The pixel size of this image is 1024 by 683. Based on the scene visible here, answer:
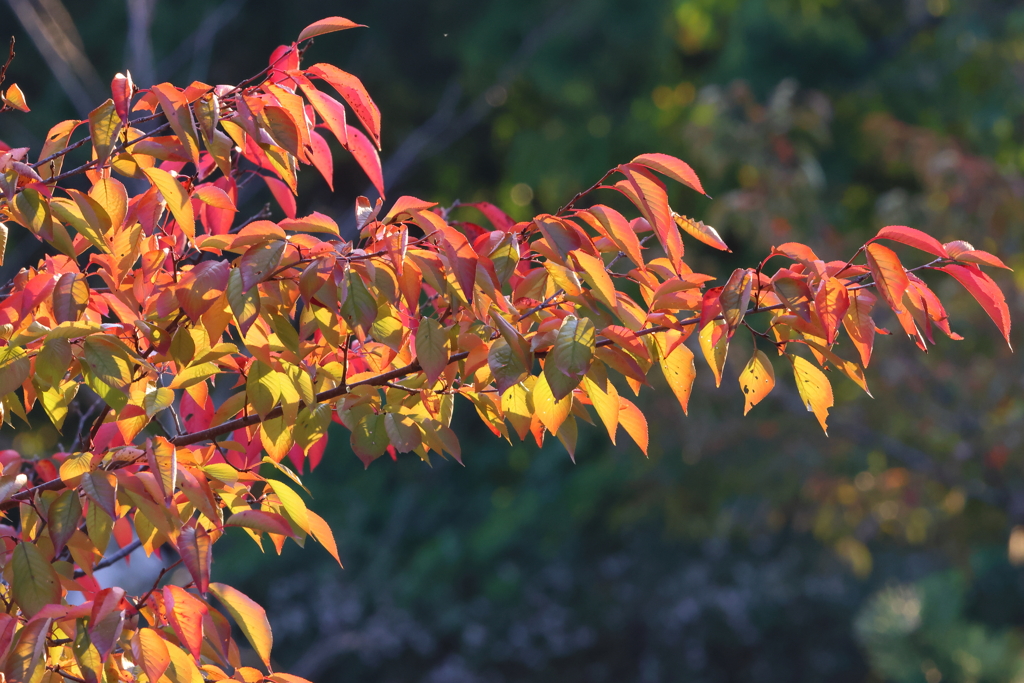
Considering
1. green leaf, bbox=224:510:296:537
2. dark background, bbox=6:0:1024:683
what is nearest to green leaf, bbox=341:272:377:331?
green leaf, bbox=224:510:296:537

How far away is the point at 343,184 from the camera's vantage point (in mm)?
7449

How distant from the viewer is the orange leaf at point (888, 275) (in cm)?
82

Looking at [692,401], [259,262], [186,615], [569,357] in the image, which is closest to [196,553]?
[186,615]

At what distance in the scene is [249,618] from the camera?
0.92m

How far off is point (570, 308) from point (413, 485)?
19.2 feet

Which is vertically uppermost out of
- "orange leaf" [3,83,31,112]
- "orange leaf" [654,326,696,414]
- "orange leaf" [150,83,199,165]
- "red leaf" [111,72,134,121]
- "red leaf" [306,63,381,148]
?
"orange leaf" [3,83,31,112]

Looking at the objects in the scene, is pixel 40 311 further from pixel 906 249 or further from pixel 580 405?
pixel 906 249

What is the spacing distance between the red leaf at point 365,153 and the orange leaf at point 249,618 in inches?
18.3

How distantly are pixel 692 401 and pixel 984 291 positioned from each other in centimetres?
400

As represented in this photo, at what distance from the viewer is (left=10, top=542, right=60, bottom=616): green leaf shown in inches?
34.2

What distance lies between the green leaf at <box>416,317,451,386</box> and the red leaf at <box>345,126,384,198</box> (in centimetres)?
19

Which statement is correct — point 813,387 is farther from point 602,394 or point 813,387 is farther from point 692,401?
point 692,401

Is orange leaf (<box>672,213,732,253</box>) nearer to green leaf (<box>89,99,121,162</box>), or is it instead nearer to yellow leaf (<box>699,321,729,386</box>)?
yellow leaf (<box>699,321,729,386</box>)

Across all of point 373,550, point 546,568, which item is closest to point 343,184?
point 373,550
